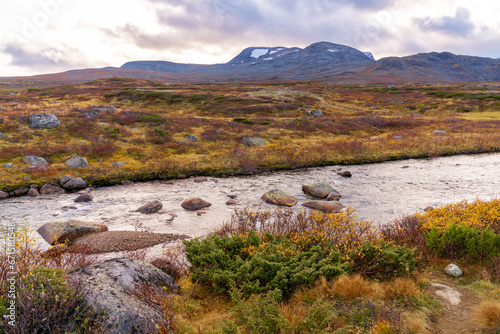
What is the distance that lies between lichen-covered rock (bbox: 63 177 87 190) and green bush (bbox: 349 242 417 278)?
17.3 m

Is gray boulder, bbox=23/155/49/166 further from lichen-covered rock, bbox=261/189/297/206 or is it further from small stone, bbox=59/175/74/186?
lichen-covered rock, bbox=261/189/297/206

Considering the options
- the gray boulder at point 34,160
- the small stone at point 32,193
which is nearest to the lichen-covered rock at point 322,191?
the small stone at point 32,193

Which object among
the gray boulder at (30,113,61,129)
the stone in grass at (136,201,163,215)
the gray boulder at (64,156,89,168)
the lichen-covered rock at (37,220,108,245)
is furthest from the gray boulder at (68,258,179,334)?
the gray boulder at (30,113,61,129)

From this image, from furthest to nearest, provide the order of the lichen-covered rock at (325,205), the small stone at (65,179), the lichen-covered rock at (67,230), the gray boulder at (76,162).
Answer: the gray boulder at (76,162) < the small stone at (65,179) < the lichen-covered rock at (325,205) < the lichen-covered rock at (67,230)

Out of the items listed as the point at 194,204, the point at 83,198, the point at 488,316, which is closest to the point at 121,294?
the point at 488,316

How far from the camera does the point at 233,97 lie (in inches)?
2259

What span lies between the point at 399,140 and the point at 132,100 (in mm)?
48168

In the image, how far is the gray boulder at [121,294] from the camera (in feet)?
14.5

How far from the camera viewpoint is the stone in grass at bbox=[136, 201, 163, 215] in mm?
14469

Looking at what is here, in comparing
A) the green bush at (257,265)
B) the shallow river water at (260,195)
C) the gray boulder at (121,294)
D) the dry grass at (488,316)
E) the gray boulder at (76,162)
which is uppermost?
the gray boulder at (121,294)

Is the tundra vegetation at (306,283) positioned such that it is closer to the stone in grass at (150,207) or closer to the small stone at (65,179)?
the stone in grass at (150,207)

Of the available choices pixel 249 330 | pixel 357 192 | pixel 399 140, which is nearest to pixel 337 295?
pixel 249 330

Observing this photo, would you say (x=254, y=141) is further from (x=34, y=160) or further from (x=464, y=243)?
(x=464, y=243)

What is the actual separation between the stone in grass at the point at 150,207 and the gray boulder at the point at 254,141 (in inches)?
606
